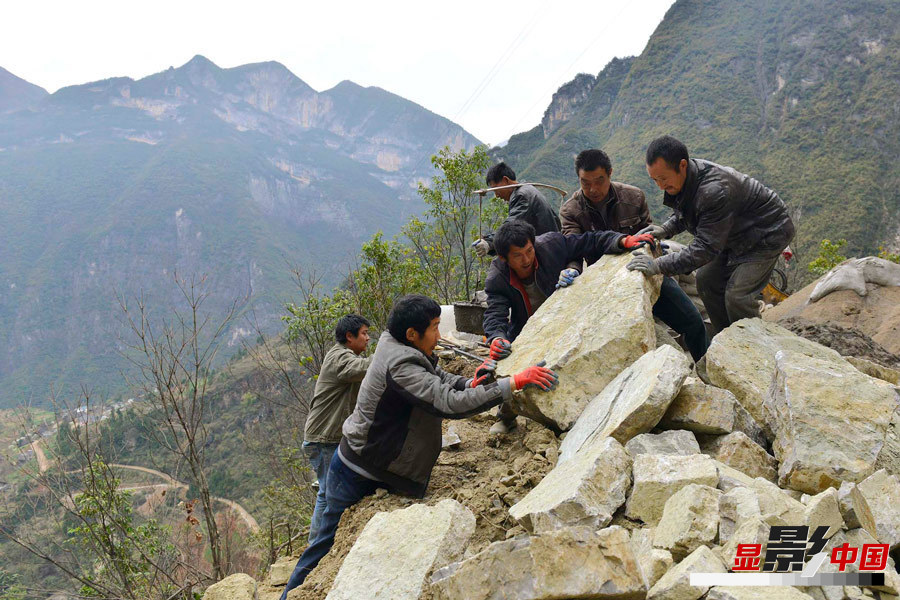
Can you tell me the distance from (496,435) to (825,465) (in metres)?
1.98

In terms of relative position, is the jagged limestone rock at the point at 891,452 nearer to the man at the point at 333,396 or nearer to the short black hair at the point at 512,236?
the short black hair at the point at 512,236

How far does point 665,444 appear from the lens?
9.18ft

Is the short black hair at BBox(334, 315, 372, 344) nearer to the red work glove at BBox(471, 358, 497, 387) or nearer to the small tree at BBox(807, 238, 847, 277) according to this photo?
the red work glove at BBox(471, 358, 497, 387)

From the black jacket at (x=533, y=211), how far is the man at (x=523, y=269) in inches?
23.9

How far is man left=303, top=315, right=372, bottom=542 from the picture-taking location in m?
4.10

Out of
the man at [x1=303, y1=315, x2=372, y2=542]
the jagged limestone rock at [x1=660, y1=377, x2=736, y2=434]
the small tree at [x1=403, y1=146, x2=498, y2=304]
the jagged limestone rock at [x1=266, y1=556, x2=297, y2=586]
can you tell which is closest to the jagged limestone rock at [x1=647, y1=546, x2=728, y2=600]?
the jagged limestone rock at [x1=660, y1=377, x2=736, y2=434]

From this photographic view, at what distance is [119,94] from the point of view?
565ft

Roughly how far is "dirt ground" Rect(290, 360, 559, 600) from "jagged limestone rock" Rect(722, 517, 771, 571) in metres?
0.92

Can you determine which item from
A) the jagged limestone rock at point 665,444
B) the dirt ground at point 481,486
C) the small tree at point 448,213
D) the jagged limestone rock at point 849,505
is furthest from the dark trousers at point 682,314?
the small tree at point 448,213

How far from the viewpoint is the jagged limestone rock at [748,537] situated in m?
1.91

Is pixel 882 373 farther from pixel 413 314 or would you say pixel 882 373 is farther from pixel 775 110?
pixel 775 110

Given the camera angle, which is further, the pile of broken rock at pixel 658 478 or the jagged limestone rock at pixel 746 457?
the jagged limestone rock at pixel 746 457

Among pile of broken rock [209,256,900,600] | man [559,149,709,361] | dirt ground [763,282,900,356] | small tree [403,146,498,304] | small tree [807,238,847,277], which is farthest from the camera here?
small tree [807,238,847,277]

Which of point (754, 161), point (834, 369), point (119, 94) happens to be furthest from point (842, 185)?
point (119, 94)
